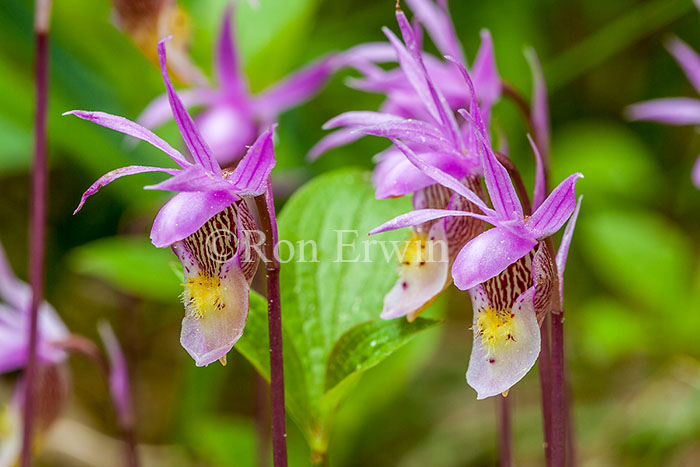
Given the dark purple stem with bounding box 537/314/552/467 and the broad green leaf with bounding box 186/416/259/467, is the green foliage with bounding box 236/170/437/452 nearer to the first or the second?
the dark purple stem with bounding box 537/314/552/467

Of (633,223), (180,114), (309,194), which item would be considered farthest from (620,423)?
(180,114)

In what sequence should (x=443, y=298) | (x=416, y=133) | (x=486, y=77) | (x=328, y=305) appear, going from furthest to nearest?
(x=443, y=298), (x=486, y=77), (x=328, y=305), (x=416, y=133)

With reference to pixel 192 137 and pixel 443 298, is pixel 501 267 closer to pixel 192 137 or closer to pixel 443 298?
pixel 192 137

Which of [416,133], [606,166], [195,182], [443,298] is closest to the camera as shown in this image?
[195,182]

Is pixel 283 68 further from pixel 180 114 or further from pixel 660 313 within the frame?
pixel 180 114

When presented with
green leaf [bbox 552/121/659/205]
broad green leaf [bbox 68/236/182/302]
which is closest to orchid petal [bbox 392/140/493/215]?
broad green leaf [bbox 68/236/182/302]

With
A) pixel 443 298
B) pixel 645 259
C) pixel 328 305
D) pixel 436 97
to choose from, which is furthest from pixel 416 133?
pixel 645 259

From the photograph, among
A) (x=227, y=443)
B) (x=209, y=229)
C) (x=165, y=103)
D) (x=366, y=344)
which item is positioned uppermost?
(x=165, y=103)

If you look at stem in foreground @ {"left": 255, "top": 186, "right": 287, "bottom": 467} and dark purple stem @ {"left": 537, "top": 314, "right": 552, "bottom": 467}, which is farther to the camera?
dark purple stem @ {"left": 537, "top": 314, "right": 552, "bottom": 467}
